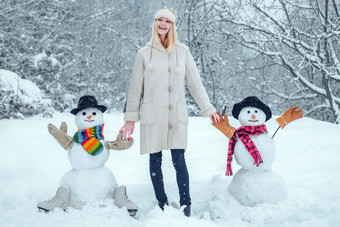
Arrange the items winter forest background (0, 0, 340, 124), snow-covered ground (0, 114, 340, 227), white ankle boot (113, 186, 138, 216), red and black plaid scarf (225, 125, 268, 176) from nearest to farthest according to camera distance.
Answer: snow-covered ground (0, 114, 340, 227) < white ankle boot (113, 186, 138, 216) < red and black plaid scarf (225, 125, 268, 176) < winter forest background (0, 0, 340, 124)

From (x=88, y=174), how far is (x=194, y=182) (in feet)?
3.95

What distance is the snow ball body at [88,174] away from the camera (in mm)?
2557

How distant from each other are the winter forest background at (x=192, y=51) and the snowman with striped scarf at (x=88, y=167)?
4265 millimetres

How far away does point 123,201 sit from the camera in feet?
8.45

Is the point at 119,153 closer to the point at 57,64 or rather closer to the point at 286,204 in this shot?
the point at 286,204

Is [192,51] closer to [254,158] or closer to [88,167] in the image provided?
[254,158]

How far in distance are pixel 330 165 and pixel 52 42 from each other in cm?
1232

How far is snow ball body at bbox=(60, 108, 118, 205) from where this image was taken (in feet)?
8.39

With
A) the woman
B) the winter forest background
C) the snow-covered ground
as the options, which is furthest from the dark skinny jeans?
the winter forest background

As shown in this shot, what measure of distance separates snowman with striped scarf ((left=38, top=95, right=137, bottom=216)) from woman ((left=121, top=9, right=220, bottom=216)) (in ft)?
0.75

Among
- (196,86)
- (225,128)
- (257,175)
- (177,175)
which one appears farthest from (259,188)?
(196,86)

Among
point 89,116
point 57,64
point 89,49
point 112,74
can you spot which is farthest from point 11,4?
point 89,116

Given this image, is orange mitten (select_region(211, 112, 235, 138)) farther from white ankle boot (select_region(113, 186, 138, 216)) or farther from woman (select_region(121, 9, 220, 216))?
white ankle boot (select_region(113, 186, 138, 216))

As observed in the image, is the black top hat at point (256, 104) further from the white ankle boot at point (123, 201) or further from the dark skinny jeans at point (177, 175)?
the white ankle boot at point (123, 201)
